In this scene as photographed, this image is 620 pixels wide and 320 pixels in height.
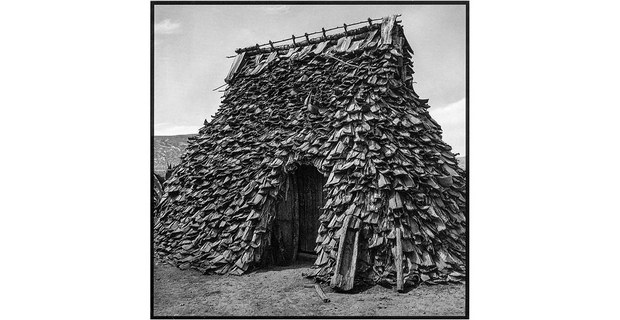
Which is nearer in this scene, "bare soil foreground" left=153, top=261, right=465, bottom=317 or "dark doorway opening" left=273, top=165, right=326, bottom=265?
"bare soil foreground" left=153, top=261, right=465, bottom=317

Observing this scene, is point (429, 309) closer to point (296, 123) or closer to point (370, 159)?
point (370, 159)

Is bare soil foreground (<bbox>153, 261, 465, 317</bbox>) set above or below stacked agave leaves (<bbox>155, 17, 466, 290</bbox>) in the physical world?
below

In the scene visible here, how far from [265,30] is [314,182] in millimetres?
1294

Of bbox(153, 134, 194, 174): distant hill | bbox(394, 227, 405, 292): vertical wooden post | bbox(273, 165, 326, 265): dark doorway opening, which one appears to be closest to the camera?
bbox(394, 227, 405, 292): vertical wooden post

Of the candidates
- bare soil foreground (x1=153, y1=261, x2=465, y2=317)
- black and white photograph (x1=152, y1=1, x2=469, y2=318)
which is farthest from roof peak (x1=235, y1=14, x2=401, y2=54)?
bare soil foreground (x1=153, y1=261, x2=465, y2=317)

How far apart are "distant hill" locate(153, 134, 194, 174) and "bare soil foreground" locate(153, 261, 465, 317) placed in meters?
0.76

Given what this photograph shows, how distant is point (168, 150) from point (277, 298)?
1.39 metres

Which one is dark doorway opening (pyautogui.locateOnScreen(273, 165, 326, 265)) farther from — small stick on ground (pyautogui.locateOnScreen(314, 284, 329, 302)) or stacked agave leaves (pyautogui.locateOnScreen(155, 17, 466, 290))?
small stick on ground (pyautogui.locateOnScreen(314, 284, 329, 302))

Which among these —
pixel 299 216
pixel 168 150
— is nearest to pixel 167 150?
pixel 168 150

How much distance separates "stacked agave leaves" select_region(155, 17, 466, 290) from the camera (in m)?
2.87

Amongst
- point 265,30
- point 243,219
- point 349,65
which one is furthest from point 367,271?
point 265,30

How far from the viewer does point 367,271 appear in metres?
2.88

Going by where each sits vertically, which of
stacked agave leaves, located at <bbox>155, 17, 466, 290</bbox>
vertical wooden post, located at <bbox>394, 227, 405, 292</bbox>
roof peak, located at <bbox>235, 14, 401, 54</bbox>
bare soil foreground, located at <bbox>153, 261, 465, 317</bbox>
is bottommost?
bare soil foreground, located at <bbox>153, 261, 465, 317</bbox>

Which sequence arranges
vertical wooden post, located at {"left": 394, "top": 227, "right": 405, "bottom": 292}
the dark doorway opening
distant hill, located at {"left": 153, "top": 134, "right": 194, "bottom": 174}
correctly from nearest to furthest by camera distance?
vertical wooden post, located at {"left": 394, "top": 227, "right": 405, "bottom": 292} → distant hill, located at {"left": 153, "top": 134, "right": 194, "bottom": 174} → the dark doorway opening
